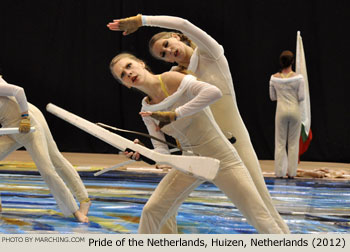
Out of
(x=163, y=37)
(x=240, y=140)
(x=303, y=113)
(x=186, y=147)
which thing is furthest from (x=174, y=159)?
(x=303, y=113)

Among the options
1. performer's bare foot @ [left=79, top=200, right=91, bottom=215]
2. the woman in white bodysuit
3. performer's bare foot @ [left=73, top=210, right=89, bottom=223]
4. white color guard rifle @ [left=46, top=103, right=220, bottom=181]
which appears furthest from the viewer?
performer's bare foot @ [left=79, top=200, right=91, bottom=215]

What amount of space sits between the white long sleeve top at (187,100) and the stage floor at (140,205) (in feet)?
4.35

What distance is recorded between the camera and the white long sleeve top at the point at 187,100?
111 inches

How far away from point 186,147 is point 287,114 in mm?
4058

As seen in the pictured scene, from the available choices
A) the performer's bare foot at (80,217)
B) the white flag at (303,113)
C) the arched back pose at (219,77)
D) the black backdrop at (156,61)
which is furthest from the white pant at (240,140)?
the black backdrop at (156,61)

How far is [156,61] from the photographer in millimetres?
9398

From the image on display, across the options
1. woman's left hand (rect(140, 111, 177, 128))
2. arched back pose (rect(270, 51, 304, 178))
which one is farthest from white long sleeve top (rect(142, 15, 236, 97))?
arched back pose (rect(270, 51, 304, 178))

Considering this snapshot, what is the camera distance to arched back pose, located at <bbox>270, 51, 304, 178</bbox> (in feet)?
22.4

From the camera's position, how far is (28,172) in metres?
6.97

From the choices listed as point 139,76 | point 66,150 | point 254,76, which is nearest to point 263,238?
point 139,76

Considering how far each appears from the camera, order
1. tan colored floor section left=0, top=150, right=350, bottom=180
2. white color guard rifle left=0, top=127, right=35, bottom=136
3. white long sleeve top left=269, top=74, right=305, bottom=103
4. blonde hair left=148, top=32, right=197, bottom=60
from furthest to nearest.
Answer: tan colored floor section left=0, top=150, right=350, bottom=180 < white long sleeve top left=269, top=74, right=305, bottom=103 < white color guard rifle left=0, top=127, right=35, bottom=136 < blonde hair left=148, top=32, right=197, bottom=60

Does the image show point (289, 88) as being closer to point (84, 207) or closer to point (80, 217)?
point (84, 207)

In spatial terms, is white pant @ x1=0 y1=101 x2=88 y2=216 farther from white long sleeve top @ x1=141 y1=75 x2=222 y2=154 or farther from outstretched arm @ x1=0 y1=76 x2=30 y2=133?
white long sleeve top @ x1=141 y1=75 x2=222 y2=154

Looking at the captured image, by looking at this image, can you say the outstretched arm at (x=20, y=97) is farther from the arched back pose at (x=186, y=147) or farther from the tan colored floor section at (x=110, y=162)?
the tan colored floor section at (x=110, y=162)
